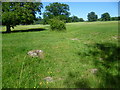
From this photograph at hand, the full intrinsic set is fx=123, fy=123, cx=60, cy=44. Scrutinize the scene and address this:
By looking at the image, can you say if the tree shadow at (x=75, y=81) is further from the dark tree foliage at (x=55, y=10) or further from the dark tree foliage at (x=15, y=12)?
the dark tree foliage at (x=55, y=10)

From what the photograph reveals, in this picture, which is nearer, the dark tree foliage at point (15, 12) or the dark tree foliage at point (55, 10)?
the dark tree foliage at point (15, 12)

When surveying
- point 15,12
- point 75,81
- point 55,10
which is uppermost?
point 55,10

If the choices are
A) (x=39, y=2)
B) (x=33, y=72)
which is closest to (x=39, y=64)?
(x=33, y=72)

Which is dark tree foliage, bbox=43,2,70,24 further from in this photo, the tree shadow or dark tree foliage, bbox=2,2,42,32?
the tree shadow

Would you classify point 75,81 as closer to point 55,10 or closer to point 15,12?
point 15,12

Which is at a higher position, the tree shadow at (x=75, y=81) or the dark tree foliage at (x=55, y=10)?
the dark tree foliage at (x=55, y=10)

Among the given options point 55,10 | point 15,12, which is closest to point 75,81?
point 15,12

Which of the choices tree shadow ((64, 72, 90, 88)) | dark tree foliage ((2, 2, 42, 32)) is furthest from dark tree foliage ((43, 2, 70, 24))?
tree shadow ((64, 72, 90, 88))

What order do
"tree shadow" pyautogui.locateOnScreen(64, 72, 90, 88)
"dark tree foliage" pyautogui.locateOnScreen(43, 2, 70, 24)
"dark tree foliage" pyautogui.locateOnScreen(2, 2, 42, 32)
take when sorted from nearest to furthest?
1. "tree shadow" pyautogui.locateOnScreen(64, 72, 90, 88)
2. "dark tree foliage" pyautogui.locateOnScreen(2, 2, 42, 32)
3. "dark tree foliage" pyautogui.locateOnScreen(43, 2, 70, 24)

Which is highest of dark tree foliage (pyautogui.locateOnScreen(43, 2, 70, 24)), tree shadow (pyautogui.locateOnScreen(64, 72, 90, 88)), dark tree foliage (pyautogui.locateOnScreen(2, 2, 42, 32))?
dark tree foliage (pyautogui.locateOnScreen(43, 2, 70, 24))

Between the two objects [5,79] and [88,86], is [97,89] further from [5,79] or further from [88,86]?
[5,79]

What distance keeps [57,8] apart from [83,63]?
64091 mm

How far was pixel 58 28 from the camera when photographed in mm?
25672

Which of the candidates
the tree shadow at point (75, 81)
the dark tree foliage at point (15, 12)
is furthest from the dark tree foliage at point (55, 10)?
the tree shadow at point (75, 81)
